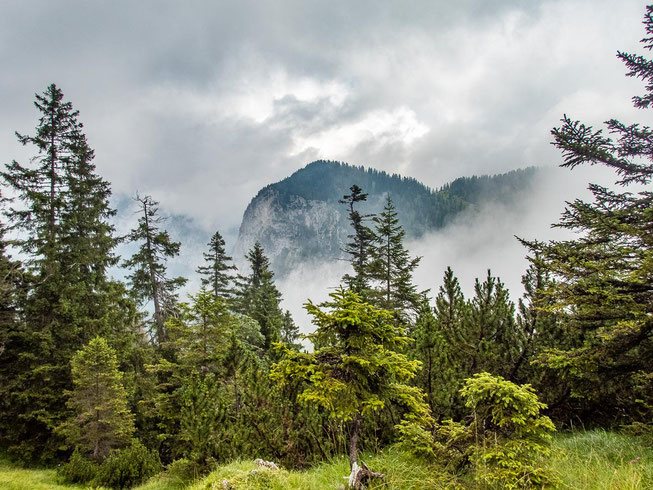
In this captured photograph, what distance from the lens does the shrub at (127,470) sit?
32.9ft

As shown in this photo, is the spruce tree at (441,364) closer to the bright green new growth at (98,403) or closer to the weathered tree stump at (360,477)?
the weathered tree stump at (360,477)

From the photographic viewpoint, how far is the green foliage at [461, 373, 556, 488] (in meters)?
2.88

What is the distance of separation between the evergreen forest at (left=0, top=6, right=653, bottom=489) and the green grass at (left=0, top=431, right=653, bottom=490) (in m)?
0.06

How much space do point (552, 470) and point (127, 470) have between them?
12239 mm

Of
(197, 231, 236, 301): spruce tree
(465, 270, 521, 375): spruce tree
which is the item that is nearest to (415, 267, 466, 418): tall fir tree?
(465, 270, 521, 375): spruce tree

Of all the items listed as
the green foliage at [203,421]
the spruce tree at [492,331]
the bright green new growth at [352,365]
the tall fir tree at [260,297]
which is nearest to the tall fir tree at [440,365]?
the spruce tree at [492,331]

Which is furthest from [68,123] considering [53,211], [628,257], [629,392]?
[629,392]

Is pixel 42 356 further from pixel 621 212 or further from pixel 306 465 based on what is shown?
pixel 621 212

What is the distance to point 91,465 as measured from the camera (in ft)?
37.4

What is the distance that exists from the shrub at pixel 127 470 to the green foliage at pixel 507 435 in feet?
36.7

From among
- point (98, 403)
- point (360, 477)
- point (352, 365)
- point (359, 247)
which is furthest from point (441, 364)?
point (359, 247)

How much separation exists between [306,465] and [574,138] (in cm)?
860

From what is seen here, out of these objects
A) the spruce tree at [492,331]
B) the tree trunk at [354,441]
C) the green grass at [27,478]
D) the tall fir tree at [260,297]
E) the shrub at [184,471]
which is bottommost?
the green grass at [27,478]

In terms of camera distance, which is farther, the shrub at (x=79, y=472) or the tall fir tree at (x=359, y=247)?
the tall fir tree at (x=359, y=247)
